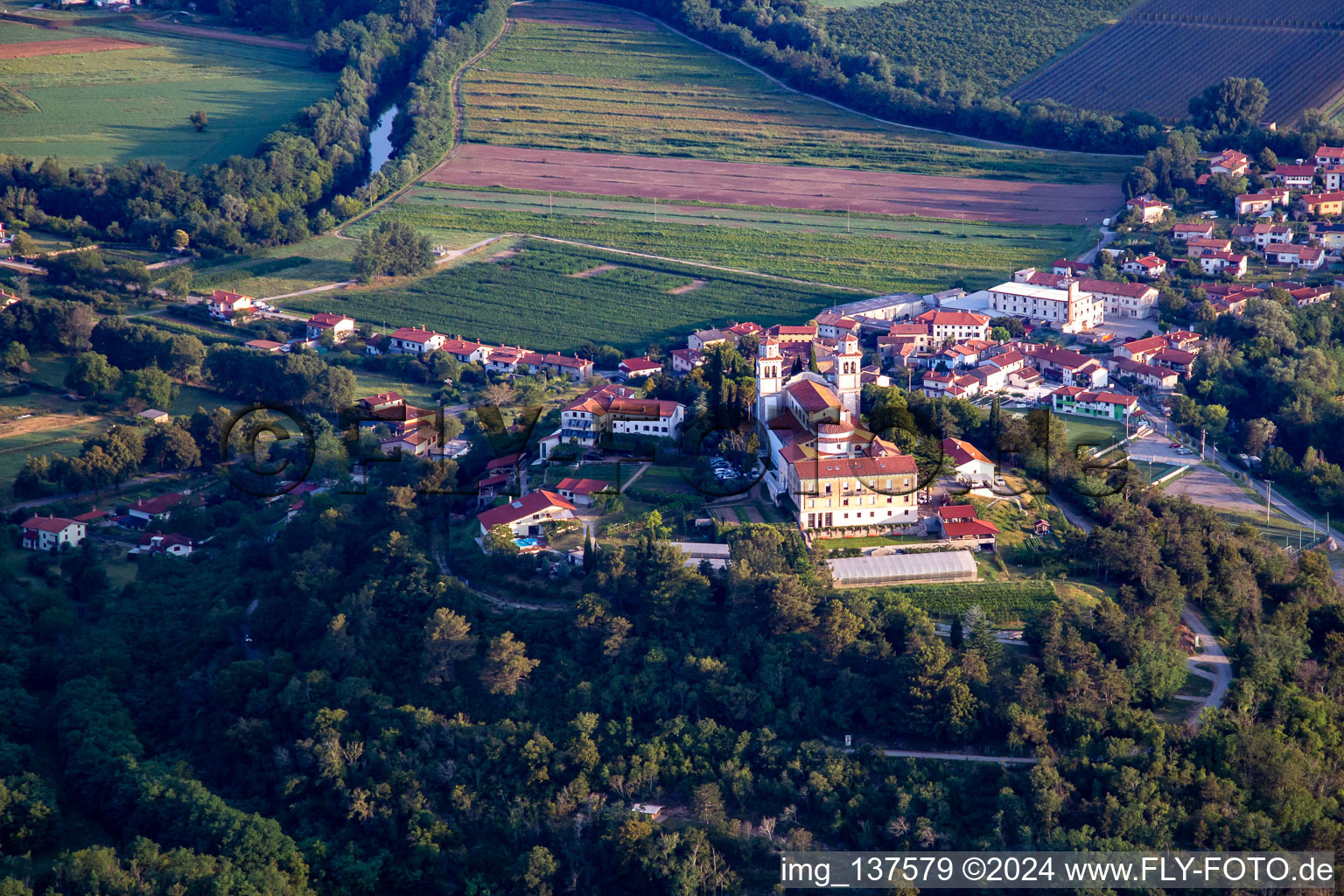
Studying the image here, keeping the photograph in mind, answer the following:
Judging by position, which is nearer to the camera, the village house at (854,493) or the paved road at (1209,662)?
the paved road at (1209,662)

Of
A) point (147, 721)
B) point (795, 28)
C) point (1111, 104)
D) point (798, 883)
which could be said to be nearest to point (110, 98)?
point (795, 28)

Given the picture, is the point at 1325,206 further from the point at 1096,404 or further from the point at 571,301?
the point at 571,301

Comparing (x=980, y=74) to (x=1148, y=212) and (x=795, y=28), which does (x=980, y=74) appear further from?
(x=1148, y=212)

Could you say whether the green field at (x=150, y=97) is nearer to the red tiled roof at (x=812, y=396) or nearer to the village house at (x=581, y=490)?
the village house at (x=581, y=490)

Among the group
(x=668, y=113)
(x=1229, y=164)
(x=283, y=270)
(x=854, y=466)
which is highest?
(x=1229, y=164)

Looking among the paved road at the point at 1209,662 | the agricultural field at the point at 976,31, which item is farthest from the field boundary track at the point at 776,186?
the paved road at the point at 1209,662

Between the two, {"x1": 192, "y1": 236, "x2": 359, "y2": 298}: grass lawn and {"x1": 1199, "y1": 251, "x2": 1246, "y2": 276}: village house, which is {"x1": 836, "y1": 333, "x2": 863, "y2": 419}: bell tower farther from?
{"x1": 192, "y1": 236, "x2": 359, "y2": 298}: grass lawn

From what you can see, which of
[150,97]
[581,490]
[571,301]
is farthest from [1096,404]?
[150,97]
